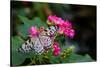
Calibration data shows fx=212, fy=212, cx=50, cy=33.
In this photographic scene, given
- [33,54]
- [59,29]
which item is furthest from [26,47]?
[59,29]

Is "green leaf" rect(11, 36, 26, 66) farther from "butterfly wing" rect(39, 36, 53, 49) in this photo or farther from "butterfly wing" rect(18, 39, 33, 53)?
"butterfly wing" rect(39, 36, 53, 49)

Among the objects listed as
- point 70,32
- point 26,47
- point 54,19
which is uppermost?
point 54,19

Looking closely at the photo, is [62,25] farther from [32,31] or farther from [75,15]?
[32,31]

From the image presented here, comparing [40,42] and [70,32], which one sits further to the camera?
[70,32]

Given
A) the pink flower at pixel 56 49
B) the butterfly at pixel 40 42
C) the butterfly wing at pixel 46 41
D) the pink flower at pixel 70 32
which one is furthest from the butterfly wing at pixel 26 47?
the pink flower at pixel 70 32

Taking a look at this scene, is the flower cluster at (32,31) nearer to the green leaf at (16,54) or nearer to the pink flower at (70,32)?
the green leaf at (16,54)

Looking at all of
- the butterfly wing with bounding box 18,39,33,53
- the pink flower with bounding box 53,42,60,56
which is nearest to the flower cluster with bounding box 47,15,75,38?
Result: the pink flower with bounding box 53,42,60,56
